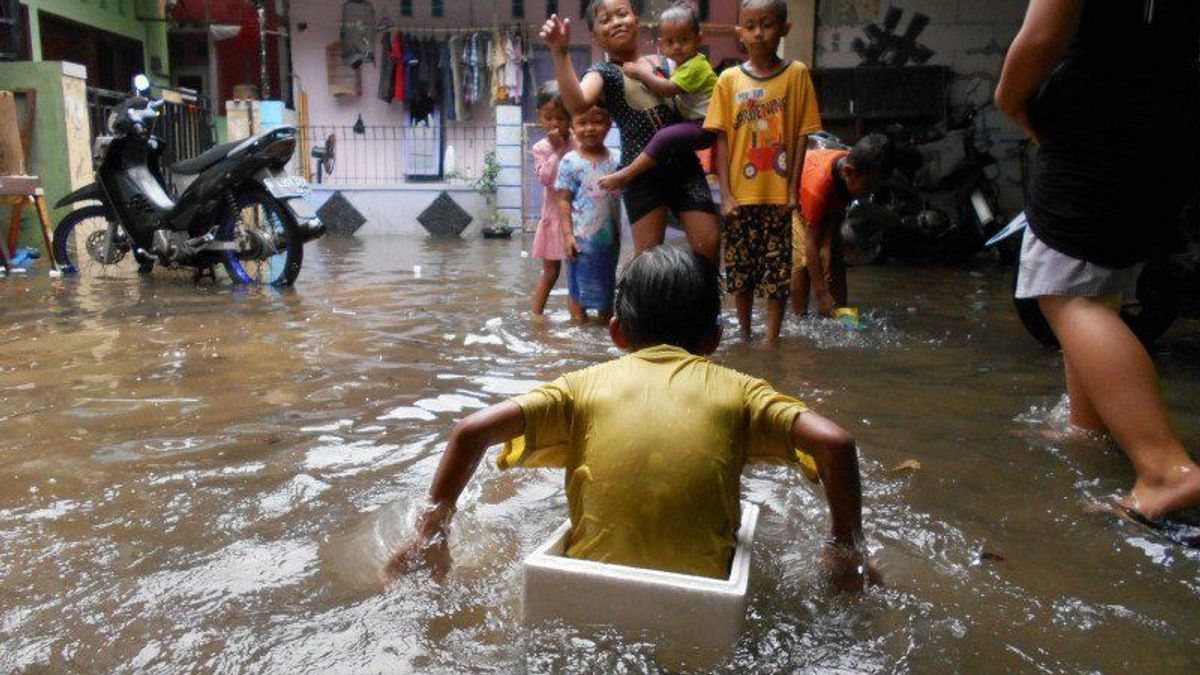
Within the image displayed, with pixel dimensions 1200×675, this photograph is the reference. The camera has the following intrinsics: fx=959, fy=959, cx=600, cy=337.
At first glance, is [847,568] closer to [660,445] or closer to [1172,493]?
[660,445]

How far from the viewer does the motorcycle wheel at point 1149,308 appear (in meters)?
4.54

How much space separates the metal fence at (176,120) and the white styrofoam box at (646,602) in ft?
32.2

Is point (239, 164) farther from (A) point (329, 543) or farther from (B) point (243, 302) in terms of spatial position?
(A) point (329, 543)

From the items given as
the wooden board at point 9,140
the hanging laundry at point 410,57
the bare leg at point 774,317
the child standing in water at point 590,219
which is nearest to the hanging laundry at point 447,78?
the hanging laundry at point 410,57

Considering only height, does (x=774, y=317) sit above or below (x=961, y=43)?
below

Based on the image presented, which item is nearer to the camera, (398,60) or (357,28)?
(398,60)

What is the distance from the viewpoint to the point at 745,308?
193 inches

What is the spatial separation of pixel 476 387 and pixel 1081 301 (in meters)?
2.25

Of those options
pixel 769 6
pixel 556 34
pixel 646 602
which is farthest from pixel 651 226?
pixel 646 602

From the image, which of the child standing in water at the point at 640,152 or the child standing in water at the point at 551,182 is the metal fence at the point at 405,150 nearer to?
the child standing in water at the point at 551,182

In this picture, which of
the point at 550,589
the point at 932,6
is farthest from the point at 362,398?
the point at 932,6

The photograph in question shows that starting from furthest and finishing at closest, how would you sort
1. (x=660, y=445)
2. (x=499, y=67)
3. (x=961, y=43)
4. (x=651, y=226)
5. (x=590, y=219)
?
(x=499, y=67) < (x=961, y=43) < (x=590, y=219) < (x=651, y=226) < (x=660, y=445)

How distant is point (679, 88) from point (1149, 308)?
2503mm

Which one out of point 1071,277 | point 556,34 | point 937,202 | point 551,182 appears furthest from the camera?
point 937,202
